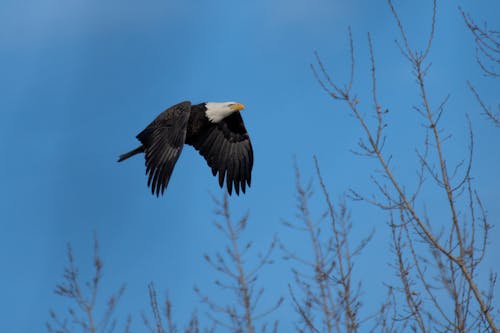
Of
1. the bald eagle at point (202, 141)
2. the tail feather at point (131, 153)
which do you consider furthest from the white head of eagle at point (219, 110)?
the tail feather at point (131, 153)

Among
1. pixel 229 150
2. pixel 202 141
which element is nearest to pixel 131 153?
pixel 202 141

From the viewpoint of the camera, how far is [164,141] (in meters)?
8.48

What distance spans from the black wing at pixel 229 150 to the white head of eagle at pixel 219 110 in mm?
500

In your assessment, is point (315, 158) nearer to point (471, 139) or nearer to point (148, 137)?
point (471, 139)

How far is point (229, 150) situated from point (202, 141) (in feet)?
1.27

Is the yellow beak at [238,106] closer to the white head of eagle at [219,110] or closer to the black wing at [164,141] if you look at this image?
the white head of eagle at [219,110]

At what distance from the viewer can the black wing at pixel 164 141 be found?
7898 mm

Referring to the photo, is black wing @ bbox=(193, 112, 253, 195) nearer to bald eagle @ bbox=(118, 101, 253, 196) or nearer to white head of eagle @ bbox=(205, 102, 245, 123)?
bald eagle @ bbox=(118, 101, 253, 196)

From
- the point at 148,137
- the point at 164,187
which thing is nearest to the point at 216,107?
the point at 148,137

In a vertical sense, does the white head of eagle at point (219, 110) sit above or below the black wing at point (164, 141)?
above

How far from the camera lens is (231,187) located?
32.4 feet

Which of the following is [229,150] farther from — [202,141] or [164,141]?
[164,141]

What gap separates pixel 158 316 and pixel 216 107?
159 inches

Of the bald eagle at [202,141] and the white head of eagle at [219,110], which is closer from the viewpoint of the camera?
the bald eagle at [202,141]
